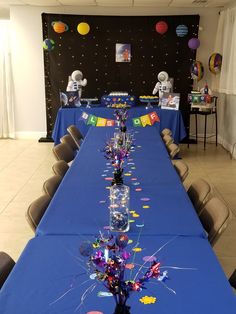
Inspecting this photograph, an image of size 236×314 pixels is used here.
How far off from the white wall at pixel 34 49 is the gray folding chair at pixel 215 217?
5560mm

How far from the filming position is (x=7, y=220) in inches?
154

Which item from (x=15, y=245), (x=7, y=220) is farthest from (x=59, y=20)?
(x=15, y=245)

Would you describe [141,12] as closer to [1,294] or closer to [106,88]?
[106,88]

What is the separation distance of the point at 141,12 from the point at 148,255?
6.35m

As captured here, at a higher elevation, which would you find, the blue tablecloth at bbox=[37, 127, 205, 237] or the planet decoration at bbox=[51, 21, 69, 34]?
the planet decoration at bbox=[51, 21, 69, 34]

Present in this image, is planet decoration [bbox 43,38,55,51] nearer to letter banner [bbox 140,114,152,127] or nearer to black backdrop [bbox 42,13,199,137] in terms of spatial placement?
black backdrop [bbox 42,13,199,137]

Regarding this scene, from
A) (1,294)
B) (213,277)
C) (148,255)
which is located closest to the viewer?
(1,294)

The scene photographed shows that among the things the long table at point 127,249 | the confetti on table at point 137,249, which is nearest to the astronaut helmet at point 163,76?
the long table at point 127,249

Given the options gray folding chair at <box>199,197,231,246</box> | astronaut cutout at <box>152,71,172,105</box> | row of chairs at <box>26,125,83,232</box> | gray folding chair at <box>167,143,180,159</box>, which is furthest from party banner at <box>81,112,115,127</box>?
gray folding chair at <box>199,197,231,246</box>

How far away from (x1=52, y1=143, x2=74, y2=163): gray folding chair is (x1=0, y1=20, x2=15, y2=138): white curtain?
3.90m

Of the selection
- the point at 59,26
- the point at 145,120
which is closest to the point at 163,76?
the point at 145,120

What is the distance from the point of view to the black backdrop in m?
7.09

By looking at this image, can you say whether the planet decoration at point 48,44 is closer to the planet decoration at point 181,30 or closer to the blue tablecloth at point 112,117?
the blue tablecloth at point 112,117

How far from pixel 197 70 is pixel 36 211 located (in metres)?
5.43
